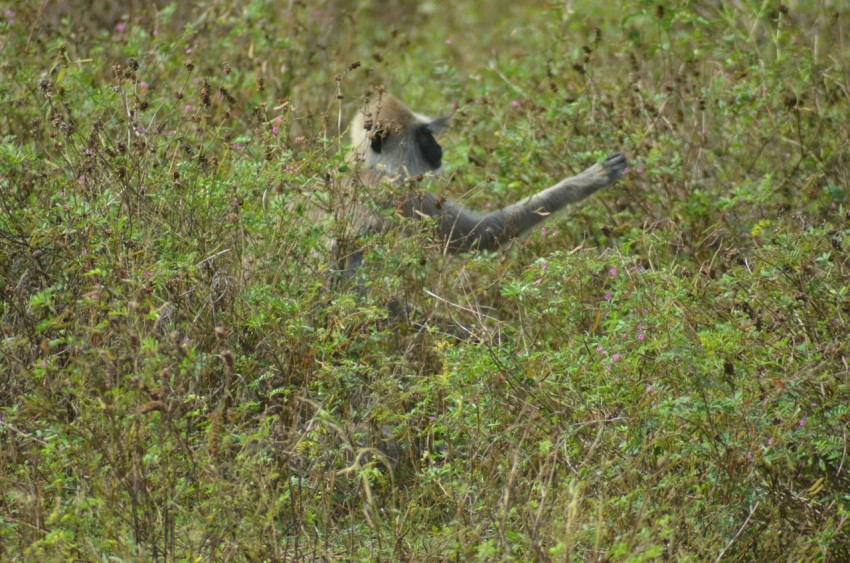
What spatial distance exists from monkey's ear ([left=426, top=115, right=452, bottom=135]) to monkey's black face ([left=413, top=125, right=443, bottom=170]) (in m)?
0.05

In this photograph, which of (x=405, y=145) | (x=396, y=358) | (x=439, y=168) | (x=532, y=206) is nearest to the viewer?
(x=396, y=358)

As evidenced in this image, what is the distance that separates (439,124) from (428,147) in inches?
9.8

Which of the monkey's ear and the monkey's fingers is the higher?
the monkey's ear

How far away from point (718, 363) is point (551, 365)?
0.59 meters

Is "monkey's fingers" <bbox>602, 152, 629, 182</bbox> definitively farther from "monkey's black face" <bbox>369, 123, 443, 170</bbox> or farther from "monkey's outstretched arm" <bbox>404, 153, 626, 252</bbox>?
"monkey's black face" <bbox>369, 123, 443, 170</bbox>

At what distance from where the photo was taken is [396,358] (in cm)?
442

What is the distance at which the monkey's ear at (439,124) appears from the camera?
5.81 metres

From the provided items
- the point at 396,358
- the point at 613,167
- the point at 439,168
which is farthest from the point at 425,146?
the point at 396,358

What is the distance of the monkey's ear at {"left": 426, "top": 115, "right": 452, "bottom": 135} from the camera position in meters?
5.81

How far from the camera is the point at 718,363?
3.60 m

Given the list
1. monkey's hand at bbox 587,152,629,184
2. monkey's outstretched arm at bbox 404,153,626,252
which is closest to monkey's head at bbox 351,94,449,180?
monkey's outstretched arm at bbox 404,153,626,252

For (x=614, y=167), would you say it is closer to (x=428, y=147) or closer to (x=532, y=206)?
(x=532, y=206)

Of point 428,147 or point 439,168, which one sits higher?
point 428,147

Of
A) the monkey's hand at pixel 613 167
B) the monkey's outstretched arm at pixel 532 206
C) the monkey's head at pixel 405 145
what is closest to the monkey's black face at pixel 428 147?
the monkey's head at pixel 405 145
